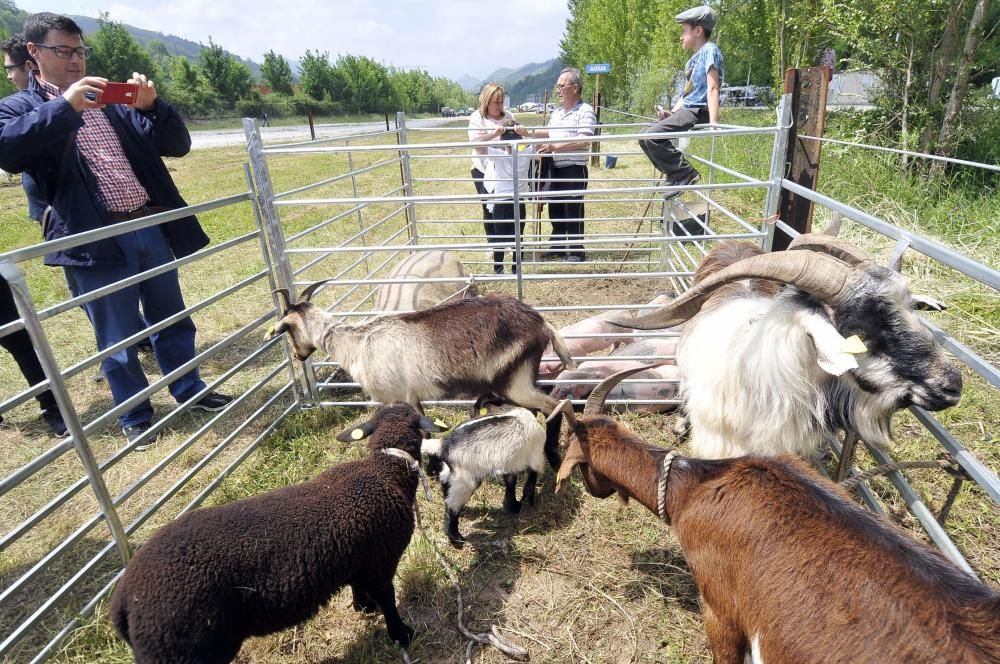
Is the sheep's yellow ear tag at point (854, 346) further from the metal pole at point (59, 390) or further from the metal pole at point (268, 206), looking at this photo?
the metal pole at point (268, 206)

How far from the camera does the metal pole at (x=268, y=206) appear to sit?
389 cm

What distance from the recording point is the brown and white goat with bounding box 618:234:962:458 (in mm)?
2209

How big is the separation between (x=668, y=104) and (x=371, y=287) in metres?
20.7

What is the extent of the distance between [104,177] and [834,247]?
15.6 feet

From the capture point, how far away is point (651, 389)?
4367 millimetres

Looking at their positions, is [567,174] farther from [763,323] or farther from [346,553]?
[346,553]

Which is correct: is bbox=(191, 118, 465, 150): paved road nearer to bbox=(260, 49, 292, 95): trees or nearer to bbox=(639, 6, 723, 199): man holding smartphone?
bbox=(639, 6, 723, 199): man holding smartphone

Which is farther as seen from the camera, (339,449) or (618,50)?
(618,50)

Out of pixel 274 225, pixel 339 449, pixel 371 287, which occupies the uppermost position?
pixel 274 225

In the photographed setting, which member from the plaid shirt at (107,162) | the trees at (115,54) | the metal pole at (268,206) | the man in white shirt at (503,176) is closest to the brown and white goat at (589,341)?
the man in white shirt at (503,176)

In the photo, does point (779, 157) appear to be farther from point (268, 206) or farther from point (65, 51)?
point (65, 51)

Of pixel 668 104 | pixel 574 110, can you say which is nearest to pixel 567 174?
pixel 574 110

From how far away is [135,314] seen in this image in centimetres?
397

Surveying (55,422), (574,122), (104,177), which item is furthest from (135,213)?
(574,122)
